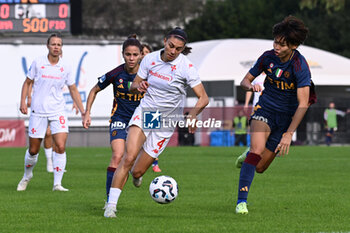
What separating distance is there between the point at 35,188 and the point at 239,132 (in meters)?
19.4

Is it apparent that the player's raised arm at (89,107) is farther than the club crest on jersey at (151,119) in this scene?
Yes

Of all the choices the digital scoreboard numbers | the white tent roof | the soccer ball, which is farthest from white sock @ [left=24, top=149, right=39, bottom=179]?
the white tent roof

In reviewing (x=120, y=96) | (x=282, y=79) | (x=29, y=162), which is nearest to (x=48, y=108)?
(x=29, y=162)

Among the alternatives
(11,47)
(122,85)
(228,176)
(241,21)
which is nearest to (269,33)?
(241,21)

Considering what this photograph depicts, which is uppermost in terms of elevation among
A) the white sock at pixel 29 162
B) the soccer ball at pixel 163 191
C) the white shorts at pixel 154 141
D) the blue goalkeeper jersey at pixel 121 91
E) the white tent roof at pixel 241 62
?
the white tent roof at pixel 241 62

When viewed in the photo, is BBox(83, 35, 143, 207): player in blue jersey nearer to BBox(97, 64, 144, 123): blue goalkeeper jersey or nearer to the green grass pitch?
BBox(97, 64, 144, 123): blue goalkeeper jersey

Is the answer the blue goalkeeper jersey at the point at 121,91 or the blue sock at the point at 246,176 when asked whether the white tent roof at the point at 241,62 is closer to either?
the blue goalkeeper jersey at the point at 121,91

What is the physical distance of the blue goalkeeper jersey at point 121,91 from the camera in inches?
417

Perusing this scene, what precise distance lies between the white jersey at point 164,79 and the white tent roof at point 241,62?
3167 centimetres

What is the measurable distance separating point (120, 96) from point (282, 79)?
2.29m

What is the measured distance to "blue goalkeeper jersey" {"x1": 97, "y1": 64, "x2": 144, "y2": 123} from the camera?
10.6 metres

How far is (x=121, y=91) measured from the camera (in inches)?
421

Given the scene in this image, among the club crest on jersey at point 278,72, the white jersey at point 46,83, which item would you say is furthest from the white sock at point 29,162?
the club crest on jersey at point 278,72

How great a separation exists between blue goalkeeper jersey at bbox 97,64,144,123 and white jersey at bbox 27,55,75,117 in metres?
2.10
